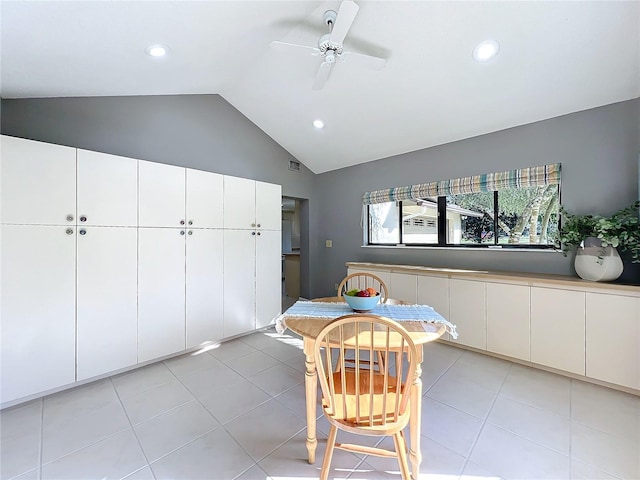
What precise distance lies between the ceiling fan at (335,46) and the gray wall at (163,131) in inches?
78.8

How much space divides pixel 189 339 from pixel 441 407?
250 centimetres

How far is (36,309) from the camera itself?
6.88ft

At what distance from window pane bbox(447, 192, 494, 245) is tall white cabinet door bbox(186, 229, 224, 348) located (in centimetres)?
295

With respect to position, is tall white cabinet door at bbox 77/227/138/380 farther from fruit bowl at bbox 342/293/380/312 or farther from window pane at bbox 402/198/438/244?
window pane at bbox 402/198/438/244

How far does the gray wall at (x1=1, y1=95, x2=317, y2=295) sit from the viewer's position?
2604 millimetres

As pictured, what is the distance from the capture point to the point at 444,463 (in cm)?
155

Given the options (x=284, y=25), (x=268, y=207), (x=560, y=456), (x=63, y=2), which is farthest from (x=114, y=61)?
(x=560, y=456)

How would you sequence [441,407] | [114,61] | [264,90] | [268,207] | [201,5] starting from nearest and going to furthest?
1. [201,5]
2. [441,407]
3. [114,61]
4. [264,90]
5. [268,207]

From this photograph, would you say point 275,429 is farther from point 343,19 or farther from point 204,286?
point 343,19

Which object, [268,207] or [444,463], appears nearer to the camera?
[444,463]

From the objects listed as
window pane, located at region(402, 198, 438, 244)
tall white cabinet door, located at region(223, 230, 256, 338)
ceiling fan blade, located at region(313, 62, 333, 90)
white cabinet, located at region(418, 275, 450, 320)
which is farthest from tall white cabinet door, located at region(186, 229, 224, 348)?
window pane, located at region(402, 198, 438, 244)

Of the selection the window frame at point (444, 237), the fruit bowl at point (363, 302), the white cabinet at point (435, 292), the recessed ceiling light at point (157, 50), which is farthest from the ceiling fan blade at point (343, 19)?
the white cabinet at point (435, 292)

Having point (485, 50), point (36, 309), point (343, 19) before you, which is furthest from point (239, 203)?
point (485, 50)

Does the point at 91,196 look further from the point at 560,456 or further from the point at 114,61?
the point at 560,456
